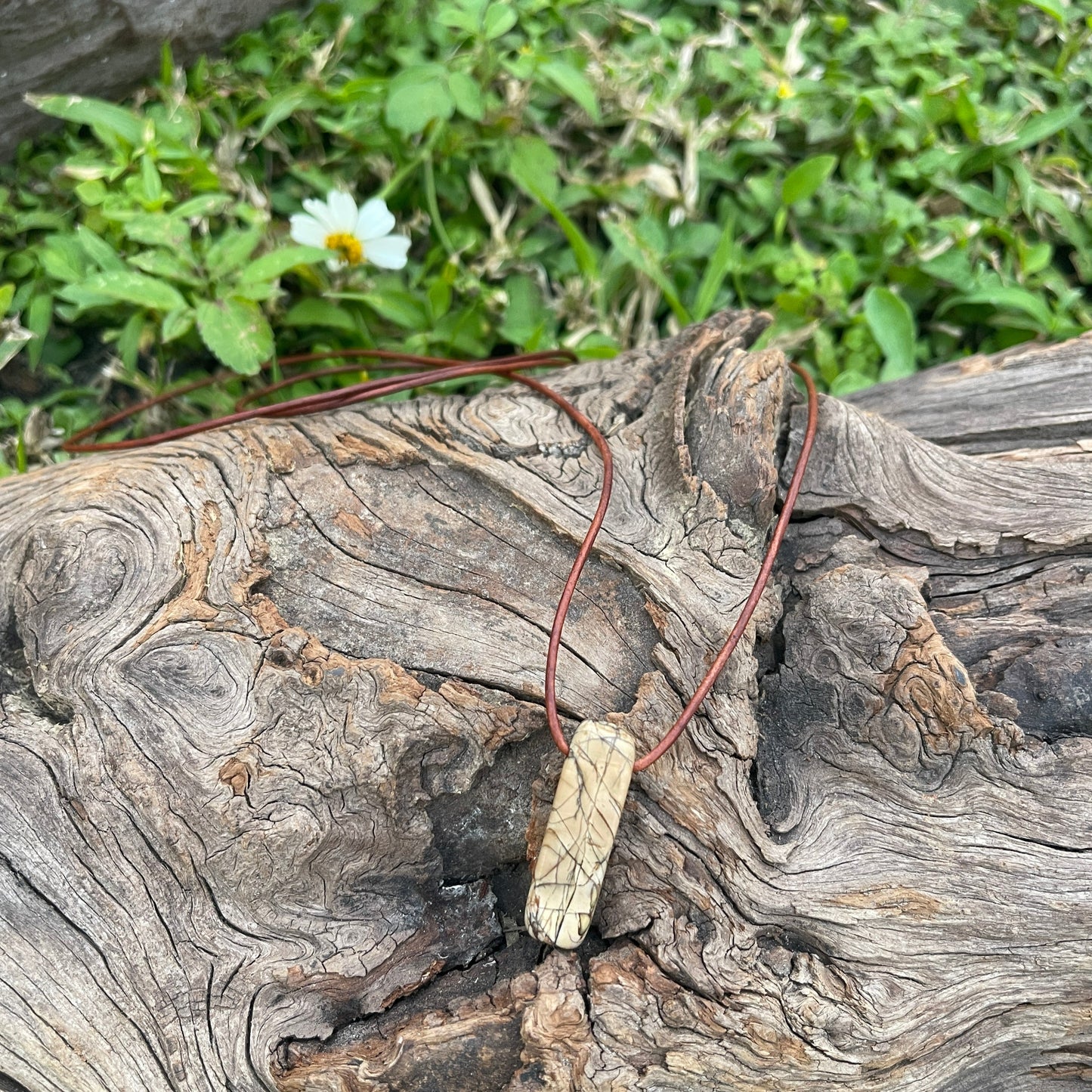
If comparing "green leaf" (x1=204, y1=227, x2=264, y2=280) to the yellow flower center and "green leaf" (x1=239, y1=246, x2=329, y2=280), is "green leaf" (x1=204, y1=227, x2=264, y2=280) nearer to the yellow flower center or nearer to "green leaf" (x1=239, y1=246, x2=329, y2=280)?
"green leaf" (x1=239, y1=246, x2=329, y2=280)

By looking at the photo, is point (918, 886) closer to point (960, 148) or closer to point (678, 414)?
point (678, 414)

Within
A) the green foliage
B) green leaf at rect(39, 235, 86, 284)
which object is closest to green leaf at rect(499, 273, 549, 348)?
the green foliage

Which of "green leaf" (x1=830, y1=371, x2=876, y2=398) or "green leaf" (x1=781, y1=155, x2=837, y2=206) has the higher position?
"green leaf" (x1=781, y1=155, x2=837, y2=206)

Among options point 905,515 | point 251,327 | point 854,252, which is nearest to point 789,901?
point 905,515

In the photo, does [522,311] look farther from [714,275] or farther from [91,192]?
[91,192]

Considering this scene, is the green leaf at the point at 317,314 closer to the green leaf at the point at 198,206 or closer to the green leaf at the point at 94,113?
the green leaf at the point at 198,206
